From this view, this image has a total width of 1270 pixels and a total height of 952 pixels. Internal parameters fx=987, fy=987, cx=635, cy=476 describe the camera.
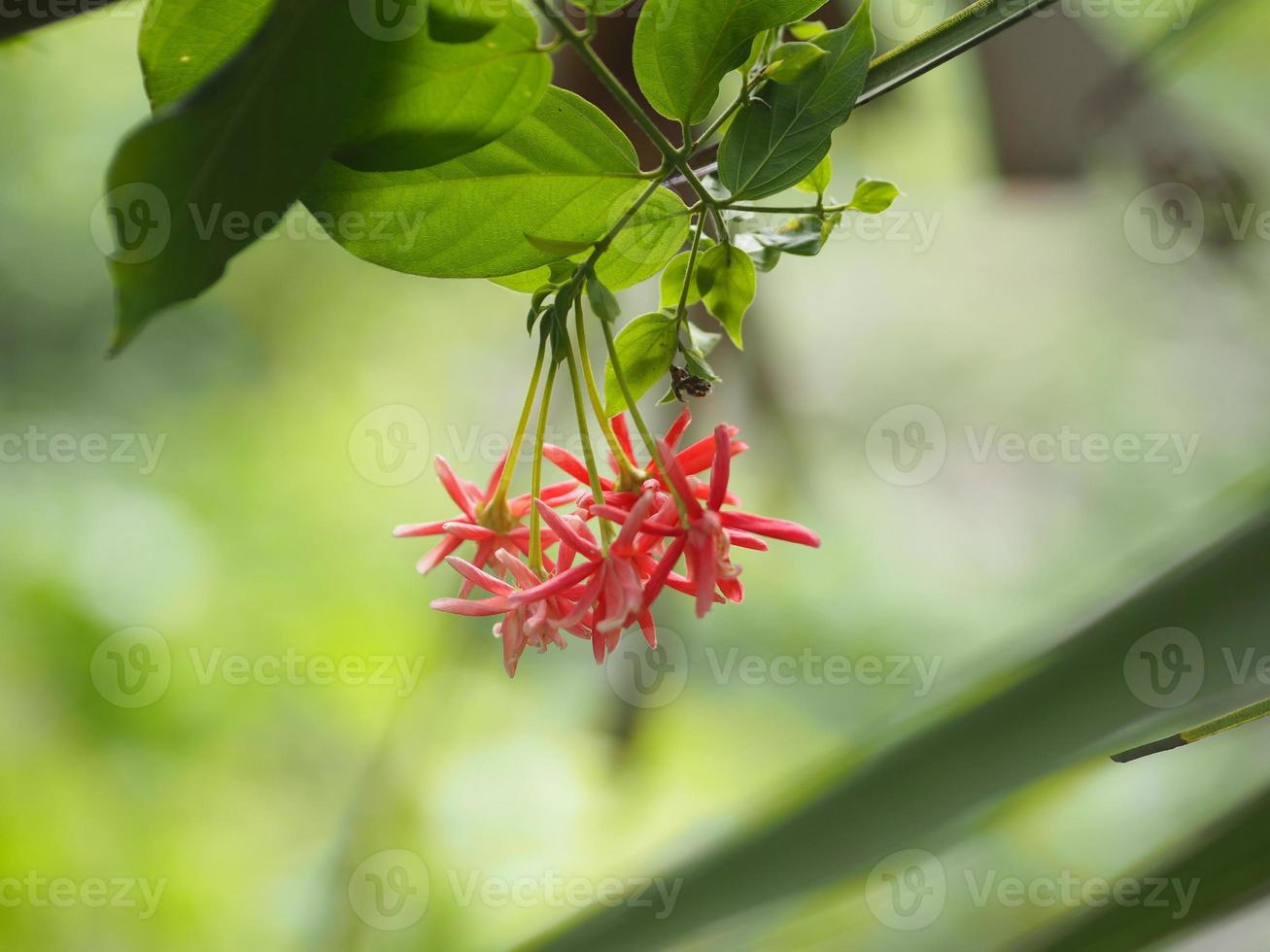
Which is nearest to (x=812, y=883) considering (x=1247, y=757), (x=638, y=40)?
(x=638, y=40)

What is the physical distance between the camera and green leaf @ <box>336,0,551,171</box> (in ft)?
0.68

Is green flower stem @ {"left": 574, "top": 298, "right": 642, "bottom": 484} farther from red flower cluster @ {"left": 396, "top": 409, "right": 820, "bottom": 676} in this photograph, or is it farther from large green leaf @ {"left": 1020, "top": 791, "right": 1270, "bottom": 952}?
large green leaf @ {"left": 1020, "top": 791, "right": 1270, "bottom": 952}

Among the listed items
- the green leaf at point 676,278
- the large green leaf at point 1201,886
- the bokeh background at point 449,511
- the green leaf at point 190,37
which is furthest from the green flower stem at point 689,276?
the bokeh background at point 449,511

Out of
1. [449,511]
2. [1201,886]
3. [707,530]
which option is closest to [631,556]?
[707,530]

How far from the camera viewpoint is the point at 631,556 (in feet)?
0.86

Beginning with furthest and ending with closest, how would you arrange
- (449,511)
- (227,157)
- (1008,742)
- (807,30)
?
1. (449,511)
2. (1008,742)
3. (807,30)
4. (227,157)

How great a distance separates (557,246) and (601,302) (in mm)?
17

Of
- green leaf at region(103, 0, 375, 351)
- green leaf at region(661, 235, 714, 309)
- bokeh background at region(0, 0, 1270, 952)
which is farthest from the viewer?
bokeh background at region(0, 0, 1270, 952)

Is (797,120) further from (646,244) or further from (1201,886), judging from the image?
(1201,886)

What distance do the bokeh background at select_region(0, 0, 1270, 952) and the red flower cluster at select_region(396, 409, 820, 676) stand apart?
89 cm

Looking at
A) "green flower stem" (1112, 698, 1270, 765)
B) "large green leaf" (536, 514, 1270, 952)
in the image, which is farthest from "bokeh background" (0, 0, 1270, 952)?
"green flower stem" (1112, 698, 1270, 765)

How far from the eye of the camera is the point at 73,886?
128cm

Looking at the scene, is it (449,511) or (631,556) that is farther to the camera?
(449,511)

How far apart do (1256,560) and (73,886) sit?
1.42 meters
